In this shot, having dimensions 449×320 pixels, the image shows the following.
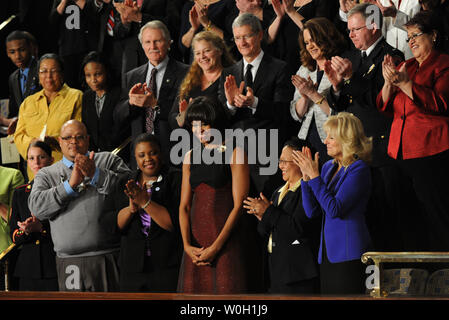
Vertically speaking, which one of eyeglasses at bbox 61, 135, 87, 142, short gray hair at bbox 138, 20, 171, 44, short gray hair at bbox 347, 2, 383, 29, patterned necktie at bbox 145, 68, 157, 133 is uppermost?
short gray hair at bbox 138, 20, 171, 44

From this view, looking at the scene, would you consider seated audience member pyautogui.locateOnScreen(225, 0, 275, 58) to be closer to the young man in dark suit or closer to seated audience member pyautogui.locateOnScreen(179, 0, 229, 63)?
seated audience member pyautogui.locateOnScreen(179, 0, 229, 63)

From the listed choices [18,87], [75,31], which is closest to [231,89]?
[75,31]

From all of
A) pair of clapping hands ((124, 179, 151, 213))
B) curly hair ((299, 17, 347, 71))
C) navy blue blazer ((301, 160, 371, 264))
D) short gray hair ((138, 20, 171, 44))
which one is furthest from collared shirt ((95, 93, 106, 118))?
navy blue blazer ((301, 160, 371, 264))

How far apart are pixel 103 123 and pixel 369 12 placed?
6.52 ft

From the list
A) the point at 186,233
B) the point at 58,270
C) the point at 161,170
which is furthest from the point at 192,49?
the point at 58,270

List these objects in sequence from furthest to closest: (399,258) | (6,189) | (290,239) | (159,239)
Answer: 1. (6,189)
2. (159,239)
3. (290,239)
4. (399,258)

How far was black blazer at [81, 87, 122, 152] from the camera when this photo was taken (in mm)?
6164

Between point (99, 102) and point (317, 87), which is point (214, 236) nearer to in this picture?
point (317, 87)

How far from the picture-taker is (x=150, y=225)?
555 cm

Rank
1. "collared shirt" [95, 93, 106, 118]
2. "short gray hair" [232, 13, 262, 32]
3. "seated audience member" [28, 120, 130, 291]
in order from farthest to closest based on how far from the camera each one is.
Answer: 1. "collared shirt" [95, 93, 106, 118]
2. "seated audience member" [28, 120, 130, 291]
3. "short gray hair" [232, 13, 262, 32]

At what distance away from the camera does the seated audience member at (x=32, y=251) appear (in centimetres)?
590

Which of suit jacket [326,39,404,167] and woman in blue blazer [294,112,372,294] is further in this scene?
suit jacket [326,39,404,167]

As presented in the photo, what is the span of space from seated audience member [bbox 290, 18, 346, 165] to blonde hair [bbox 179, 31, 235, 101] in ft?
1.82
